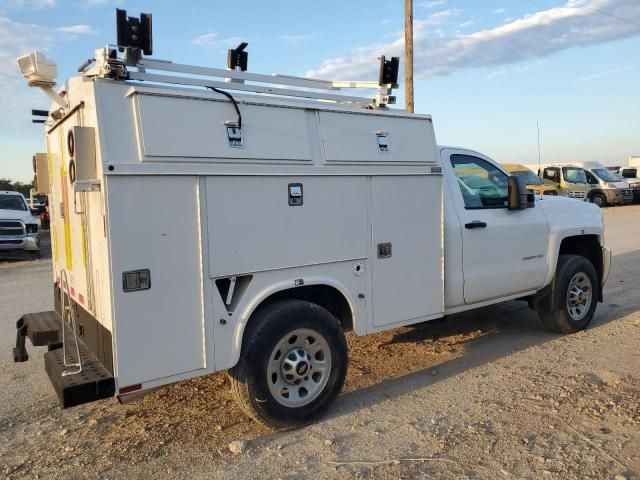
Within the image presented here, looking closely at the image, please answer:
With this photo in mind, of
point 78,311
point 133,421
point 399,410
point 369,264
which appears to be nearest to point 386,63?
point 369,264

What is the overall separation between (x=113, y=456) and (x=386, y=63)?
3970 mm

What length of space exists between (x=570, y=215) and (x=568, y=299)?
3.15 feet

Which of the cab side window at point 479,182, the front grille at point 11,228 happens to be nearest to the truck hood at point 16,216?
the front grille at point 11,228

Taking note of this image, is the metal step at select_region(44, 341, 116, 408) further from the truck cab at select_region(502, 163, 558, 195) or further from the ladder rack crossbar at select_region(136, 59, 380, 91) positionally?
the truck cab at select_region(502, 163, 558, 195)

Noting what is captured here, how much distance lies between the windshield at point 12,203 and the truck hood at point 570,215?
15.1 meters

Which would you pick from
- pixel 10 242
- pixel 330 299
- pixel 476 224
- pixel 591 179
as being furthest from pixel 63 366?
pixel 591 179

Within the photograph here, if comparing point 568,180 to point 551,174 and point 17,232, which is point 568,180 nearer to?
point 551,174

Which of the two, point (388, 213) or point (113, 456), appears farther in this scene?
point (388, 213)

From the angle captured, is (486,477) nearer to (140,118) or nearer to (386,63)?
(140,118)

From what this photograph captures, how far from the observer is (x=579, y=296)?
21.4 feet

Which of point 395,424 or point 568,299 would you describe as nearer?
point 395,424

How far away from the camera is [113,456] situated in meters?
3.77

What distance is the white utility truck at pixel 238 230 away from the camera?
11.4 ft

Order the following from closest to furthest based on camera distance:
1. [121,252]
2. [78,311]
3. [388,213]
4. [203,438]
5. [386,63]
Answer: [121,252] < [203,438] < [78,311] < [388,213] < [386,63]
